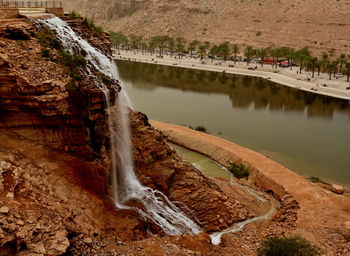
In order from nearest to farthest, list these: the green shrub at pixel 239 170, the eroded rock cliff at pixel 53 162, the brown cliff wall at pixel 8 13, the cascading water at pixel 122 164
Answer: the eroded rock cliff at pixel 53 162
the brown cliff wall at pixel 8 13
the cascading water at pixel 122 164
the green shrub at pixel 239 170

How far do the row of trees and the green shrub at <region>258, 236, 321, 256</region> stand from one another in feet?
240

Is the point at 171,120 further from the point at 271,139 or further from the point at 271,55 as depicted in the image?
the point at 271,55

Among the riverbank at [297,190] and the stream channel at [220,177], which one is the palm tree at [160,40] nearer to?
the riverbank at [297,190]

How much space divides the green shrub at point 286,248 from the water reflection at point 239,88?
149ft

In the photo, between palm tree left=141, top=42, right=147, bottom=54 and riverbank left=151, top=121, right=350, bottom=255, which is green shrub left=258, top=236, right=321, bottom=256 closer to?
riverbank left=151, top=121, right=350, bottom=255

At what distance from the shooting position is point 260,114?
62594mm

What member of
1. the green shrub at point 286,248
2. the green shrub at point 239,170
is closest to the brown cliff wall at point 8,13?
the green shrub at point 286,248

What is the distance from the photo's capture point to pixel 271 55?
111812mm

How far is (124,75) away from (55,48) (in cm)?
7909

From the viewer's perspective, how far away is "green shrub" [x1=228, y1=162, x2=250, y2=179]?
35.1m

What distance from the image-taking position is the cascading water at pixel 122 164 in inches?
821

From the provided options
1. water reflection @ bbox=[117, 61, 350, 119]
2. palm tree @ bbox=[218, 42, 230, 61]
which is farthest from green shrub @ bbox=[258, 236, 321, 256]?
palm tree @ bbox=[218, 42, 230, 61]

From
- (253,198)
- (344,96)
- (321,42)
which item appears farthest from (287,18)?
(253,198)

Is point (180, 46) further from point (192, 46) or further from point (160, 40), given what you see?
point (160, 40)
